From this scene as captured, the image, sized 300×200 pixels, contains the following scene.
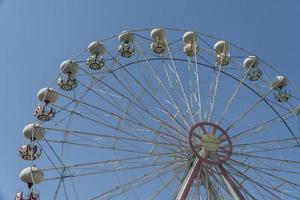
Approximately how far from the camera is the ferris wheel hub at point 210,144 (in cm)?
1853

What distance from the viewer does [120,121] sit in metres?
20.1

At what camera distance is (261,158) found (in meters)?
20.1

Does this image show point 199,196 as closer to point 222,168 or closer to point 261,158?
point 222,168

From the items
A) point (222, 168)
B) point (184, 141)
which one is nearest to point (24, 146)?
point (184, 141)

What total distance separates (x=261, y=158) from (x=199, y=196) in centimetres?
283

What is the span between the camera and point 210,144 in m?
18.8

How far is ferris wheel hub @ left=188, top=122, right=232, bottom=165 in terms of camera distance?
1853cm

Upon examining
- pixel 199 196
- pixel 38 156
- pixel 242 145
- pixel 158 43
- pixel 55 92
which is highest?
pixel 158 43

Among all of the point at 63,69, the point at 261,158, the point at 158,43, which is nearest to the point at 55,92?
the point at 63,69

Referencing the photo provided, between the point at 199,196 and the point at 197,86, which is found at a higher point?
the point at 197,86

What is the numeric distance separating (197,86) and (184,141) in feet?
10.5

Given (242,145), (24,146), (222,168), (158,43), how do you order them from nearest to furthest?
(222,168)
(242,145)
(24,146)
(158,43)

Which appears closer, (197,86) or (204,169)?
(204,169)

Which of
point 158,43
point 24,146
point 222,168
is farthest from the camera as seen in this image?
point 158,43
